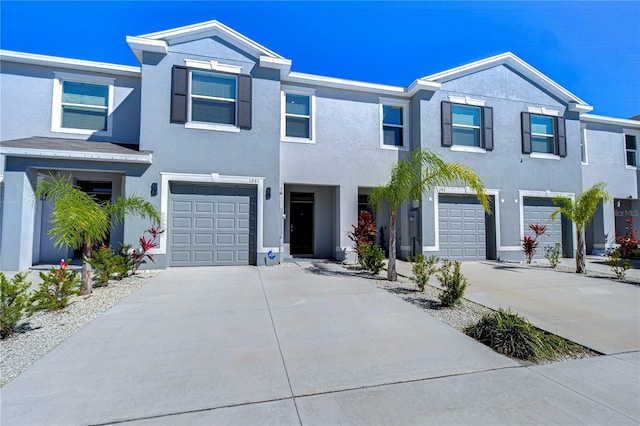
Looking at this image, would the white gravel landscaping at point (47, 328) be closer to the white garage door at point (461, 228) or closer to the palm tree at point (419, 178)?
the palm tree at point (419, 178)

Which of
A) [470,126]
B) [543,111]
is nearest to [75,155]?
[470,126]

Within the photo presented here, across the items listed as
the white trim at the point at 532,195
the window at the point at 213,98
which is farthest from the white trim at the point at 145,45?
the white trim at the point at 532,195

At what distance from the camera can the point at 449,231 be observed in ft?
36.9

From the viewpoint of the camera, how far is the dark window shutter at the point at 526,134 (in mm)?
11914

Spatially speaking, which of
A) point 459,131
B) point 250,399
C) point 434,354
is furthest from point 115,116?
point 459,131

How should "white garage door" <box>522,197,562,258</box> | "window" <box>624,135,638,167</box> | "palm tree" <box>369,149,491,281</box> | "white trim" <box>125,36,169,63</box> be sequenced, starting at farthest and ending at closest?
"window" <box>624,135,638,167</box> → "white garage door" <box>522,197,562,258</box> → "white trim" <box>125,36,169,63</box> → "palm tree" <box>369,149,491,281</box>

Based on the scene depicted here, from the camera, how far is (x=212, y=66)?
9320 millimetres

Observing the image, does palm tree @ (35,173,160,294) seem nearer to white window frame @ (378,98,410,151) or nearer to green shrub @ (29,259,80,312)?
green shrub @ (29,259,80,312)

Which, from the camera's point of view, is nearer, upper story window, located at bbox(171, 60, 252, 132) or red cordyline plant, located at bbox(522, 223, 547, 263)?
upper story window, located at bbox(171, 60, 252, 132)

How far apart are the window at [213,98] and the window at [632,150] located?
18.3 meters

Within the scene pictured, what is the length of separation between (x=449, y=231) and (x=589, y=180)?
815 centimetres

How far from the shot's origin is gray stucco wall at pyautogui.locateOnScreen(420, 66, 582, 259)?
440 inches

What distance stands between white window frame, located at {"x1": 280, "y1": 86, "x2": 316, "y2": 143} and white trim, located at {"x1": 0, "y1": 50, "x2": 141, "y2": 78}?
4.70 metres

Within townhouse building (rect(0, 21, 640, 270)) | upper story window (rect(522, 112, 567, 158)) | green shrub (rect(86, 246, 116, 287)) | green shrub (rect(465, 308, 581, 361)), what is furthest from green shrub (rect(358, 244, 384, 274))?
upper story window (rect(522, 112, 567, 158))
